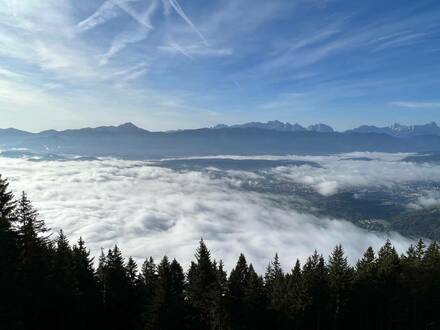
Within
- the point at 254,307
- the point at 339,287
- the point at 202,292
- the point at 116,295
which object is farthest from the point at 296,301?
the point at 116,295

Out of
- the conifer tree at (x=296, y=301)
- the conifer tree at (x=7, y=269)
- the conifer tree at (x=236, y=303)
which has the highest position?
the conifer tree at (x=7, y=269)

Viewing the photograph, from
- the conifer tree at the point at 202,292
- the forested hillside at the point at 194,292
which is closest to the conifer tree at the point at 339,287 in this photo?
the forested hillside at the point at 194,292

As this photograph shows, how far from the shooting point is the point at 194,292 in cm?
4153

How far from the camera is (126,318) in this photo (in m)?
44.2

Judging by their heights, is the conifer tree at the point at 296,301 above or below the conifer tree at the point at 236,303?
below

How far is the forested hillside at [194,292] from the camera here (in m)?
30.9

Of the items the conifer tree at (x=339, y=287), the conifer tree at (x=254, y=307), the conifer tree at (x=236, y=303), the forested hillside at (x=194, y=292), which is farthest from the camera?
the conifer tree at (x=339, y=287)

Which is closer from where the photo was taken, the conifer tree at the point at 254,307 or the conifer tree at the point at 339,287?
the conifer tree at the point at 254,307

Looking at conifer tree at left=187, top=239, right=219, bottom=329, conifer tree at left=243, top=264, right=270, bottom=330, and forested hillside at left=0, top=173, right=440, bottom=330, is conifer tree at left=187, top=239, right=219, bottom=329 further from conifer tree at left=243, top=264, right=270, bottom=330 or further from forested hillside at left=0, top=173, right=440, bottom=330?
conifer tree at left=243, top=264, right=270, bottom=330

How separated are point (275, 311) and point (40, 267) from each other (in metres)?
25.9

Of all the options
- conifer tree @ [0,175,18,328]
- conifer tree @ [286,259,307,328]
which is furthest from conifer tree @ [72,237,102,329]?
conifer tree @ [286,259,307,328]

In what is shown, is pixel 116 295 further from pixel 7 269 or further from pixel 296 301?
pixel 296 301

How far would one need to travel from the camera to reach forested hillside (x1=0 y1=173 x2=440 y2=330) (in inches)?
1217

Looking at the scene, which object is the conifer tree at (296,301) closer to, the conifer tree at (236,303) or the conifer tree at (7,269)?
the conifer tree at (236,303)
